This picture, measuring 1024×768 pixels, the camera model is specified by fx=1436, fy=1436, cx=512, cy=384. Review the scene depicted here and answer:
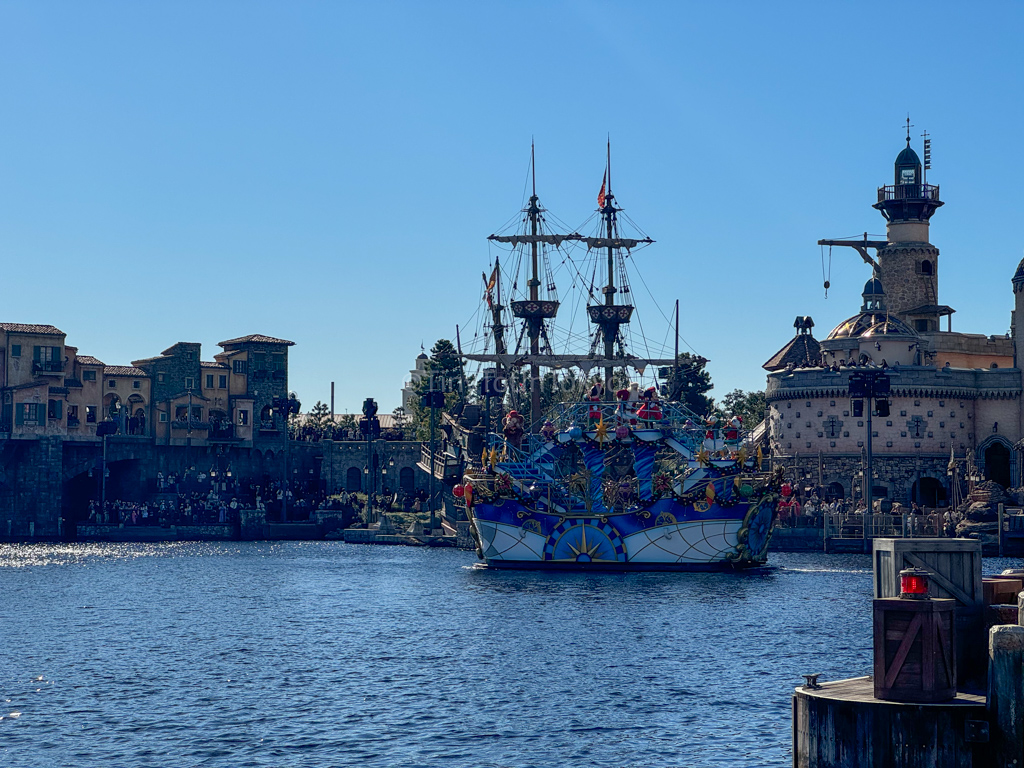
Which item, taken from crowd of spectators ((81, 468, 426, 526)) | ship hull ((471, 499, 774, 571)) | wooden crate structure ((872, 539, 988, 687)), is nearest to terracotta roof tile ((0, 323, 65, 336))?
crowd of spectators ((81, 468, 426, 526))

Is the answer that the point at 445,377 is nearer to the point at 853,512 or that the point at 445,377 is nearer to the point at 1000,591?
the point at 853,512

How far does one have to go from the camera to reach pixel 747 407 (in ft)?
510

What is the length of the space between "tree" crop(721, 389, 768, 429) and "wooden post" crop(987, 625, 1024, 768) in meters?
118

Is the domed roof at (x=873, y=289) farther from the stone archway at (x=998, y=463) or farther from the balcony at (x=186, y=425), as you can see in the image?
the balcony at (x=186, y=425)

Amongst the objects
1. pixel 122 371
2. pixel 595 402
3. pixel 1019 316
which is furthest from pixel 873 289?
pixel 122 371

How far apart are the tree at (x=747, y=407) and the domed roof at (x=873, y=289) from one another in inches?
900

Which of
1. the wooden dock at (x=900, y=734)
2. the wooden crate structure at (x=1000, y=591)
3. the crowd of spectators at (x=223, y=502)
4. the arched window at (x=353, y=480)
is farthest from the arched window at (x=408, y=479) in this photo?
the wooden dock at (x=900, y=734)

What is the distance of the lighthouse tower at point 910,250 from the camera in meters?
124

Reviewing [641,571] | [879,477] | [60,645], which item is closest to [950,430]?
[879,477]

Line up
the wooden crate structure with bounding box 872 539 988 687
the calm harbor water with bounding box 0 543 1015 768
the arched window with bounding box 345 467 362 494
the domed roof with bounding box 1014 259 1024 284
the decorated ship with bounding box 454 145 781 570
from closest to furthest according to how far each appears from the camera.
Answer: the wooden crate structure with bounding box 872 539 988 687, the calm harbor water with bounding box 0 543 1015 768, the decorated ship with bounding box 454 145 781 570, the domed roof with bounding box 1014 259 1024 284, the arched window with bounding box 345 467 362 494

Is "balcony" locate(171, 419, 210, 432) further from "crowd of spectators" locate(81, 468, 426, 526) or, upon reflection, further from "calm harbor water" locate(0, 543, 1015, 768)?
"calm harbor water" locate(0, 543, 1015, 768)

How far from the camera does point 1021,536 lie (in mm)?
88438

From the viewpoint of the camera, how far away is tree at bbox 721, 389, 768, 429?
485 ft

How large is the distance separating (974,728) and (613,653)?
85.2 feet
